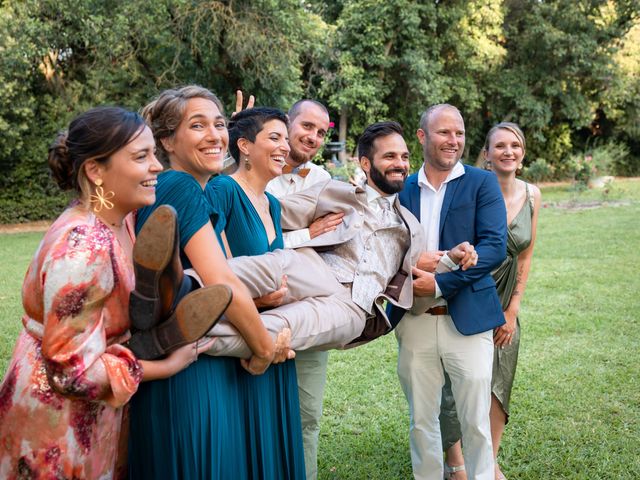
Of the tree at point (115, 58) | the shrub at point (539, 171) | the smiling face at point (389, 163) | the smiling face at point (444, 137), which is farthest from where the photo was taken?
the shrub at point (539, 171)

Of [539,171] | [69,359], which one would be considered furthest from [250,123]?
[539,171]

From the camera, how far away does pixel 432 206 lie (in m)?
3.44

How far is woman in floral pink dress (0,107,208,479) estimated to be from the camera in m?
1.83

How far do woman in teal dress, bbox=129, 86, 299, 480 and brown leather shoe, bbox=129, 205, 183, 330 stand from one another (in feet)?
0.77

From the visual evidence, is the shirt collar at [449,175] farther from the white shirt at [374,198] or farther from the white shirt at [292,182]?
the white shirt at [292,182]

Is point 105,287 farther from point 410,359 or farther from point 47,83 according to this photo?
point 47,83

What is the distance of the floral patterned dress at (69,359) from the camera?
1820mm

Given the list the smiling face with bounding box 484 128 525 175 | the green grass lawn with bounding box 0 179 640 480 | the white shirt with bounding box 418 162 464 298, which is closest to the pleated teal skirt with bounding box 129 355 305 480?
the white shirt with bounding box 418 162 464 298

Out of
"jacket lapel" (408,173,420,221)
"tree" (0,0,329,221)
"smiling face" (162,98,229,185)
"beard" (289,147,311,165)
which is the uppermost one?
"tree" (0,0,329,221)

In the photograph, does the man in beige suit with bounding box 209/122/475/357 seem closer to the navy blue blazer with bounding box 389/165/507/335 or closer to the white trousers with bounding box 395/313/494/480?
the navy blue blazer with bounding box 389/165/507/335

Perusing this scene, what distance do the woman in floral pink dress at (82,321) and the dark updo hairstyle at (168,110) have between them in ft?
1.04

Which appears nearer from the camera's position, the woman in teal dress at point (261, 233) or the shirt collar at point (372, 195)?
the woman in teal dress at point (261, 233)

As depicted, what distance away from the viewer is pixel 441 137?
3.36 meters

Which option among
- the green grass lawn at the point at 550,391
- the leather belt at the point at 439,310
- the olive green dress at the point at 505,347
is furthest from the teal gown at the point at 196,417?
the green grass lawn at the point at 550,391
